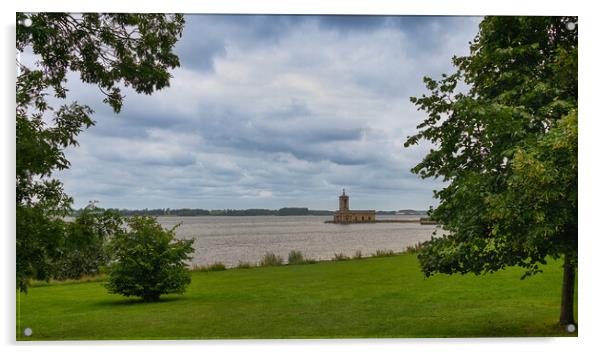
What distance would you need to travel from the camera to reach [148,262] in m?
5.71

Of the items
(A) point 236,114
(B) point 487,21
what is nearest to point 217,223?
(A) point 236,114

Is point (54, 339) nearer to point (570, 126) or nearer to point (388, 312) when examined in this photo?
point (388, 312)

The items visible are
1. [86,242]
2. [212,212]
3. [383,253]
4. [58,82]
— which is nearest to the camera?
[86,242]

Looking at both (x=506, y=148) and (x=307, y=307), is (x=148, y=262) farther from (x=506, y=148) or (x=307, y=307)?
(x=506, y=148)

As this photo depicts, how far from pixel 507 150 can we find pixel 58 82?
4536mm

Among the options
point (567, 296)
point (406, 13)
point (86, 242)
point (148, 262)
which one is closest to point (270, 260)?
point (148, 262)

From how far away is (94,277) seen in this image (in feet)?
18.1

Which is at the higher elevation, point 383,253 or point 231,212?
point 231,212

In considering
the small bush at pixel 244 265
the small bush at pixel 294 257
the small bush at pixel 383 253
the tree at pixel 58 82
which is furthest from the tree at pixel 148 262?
the small bush at pixel 383 253

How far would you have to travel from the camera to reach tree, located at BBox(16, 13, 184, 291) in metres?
5.01

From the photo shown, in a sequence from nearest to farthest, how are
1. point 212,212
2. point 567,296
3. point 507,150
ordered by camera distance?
point 507,150
point 567,296
point 212,212

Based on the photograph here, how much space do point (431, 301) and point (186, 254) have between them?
282 centimetres

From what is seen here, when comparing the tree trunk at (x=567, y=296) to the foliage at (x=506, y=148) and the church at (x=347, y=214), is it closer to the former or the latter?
the foliage at (x=506, y=148)

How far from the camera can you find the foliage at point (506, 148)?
4699mm
